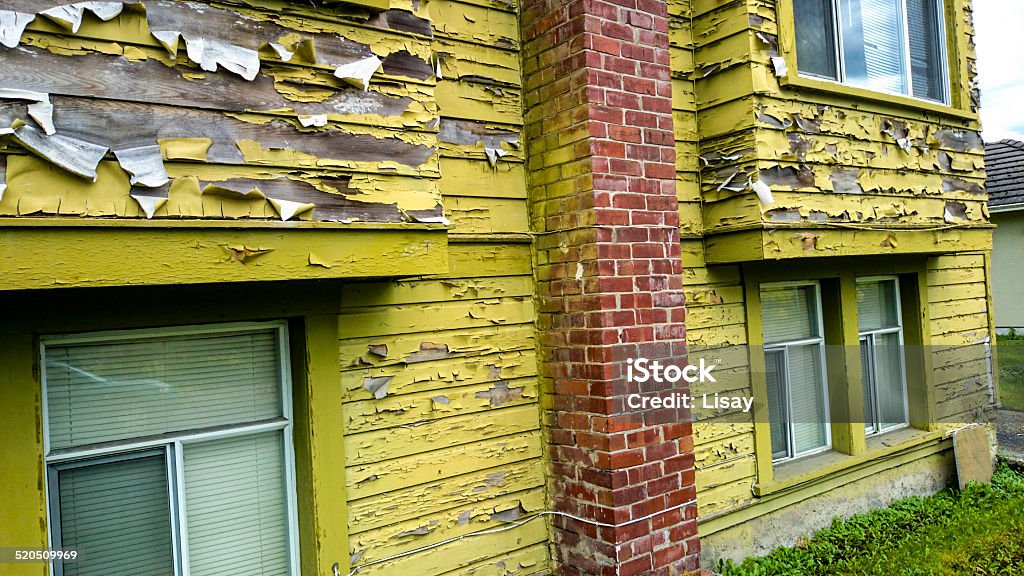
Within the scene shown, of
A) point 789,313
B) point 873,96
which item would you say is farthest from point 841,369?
point 873,96

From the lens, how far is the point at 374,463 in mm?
3373

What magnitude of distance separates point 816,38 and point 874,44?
738mm

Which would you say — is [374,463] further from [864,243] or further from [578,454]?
[864,243]

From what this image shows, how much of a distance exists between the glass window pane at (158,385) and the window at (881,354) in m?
4.99

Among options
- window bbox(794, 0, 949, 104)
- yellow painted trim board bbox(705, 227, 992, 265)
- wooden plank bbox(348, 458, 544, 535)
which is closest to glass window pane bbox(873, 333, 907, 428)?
yellow painted trim board bbox(705, 227, 992, 265)

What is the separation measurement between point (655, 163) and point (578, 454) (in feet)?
5.41

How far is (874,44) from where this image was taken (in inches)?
218

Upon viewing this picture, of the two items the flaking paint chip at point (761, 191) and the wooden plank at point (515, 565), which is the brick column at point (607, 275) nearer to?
the wooden plank at point (515, 565)

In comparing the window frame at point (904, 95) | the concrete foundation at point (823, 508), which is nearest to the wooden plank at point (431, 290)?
the concrete foundation at point (823, 508)

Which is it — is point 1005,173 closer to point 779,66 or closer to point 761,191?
point 779,66

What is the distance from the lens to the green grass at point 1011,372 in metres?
11.5

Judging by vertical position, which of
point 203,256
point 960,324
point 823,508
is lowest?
point 823,508

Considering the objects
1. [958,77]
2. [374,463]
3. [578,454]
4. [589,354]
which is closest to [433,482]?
[374,463]

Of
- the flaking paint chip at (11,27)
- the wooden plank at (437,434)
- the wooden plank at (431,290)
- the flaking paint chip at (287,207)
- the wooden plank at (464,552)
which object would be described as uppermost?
the flaking paint chip at (11,27)
